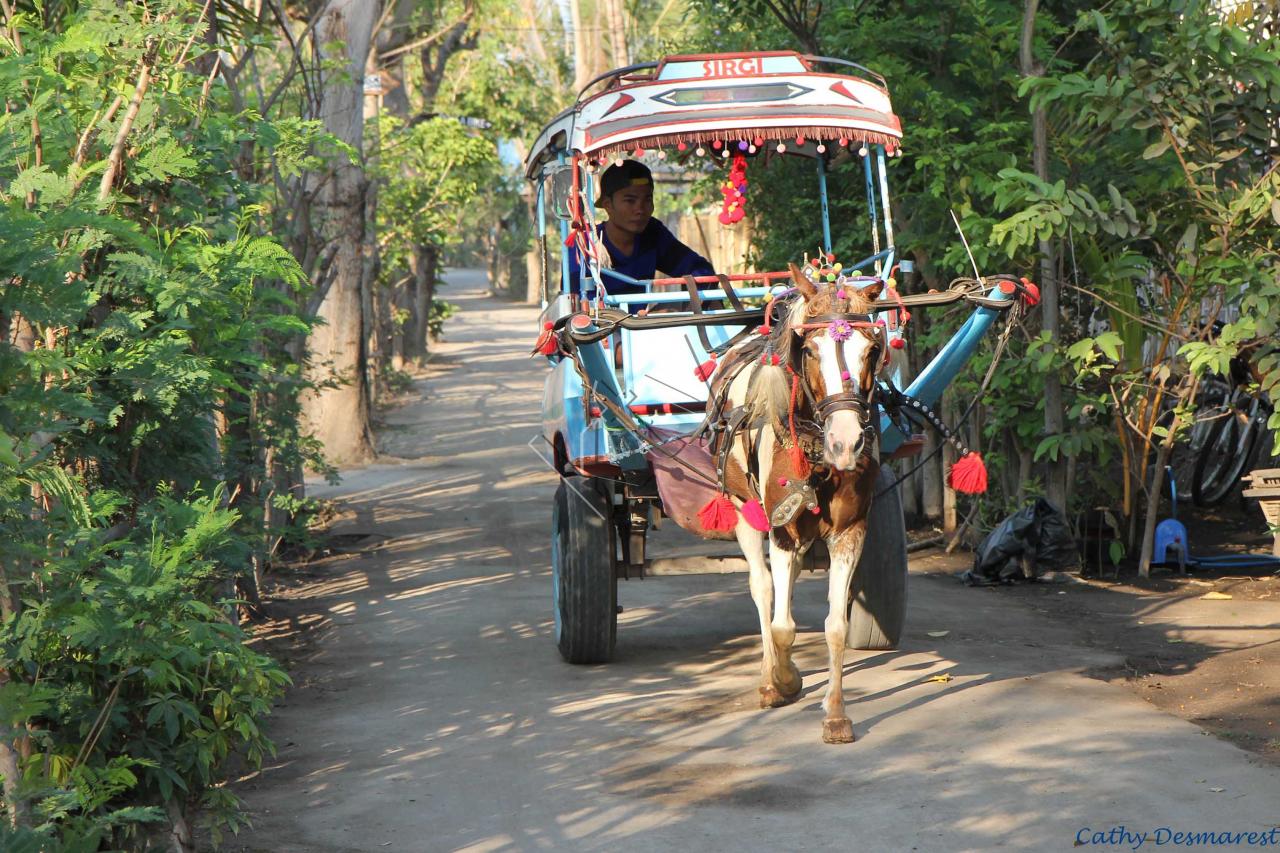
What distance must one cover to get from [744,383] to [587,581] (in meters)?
1.56

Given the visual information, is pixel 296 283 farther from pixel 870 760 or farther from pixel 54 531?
pixel 870 760

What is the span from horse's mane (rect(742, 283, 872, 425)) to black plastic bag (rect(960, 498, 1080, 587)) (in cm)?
412

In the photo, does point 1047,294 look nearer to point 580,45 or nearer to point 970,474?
point 970,474

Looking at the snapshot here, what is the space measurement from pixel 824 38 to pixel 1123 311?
155 inches

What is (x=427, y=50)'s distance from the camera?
28234 millimetres

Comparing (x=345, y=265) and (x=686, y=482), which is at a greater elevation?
(x=345, y=265)

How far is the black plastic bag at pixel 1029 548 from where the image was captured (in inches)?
392

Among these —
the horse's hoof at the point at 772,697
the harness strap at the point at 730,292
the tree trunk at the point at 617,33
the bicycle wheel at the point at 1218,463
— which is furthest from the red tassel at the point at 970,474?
the tree trunk at the point at 617,33

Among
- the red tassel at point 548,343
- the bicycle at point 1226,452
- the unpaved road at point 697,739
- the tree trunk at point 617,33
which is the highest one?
the tree trunk at point 617,33

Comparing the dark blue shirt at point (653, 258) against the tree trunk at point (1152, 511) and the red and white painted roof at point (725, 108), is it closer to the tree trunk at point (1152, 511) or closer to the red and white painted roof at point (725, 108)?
the red and white painted roof at point (725, 108)

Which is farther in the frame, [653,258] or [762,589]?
[653,258]

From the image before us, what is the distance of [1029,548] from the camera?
9.95 m

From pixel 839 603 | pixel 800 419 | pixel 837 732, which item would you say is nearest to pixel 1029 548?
pixel 839 603

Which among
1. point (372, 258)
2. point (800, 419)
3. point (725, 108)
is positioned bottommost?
point (800, 419)
